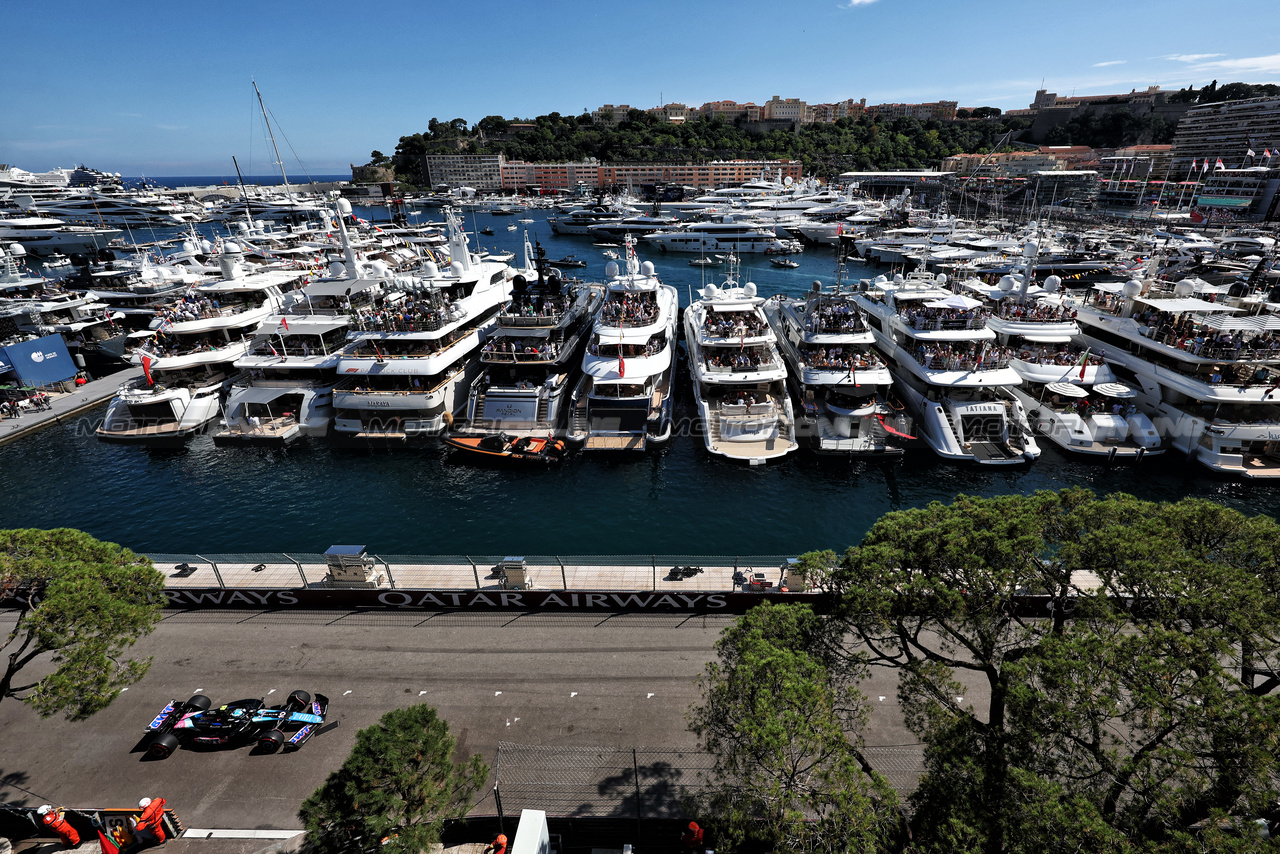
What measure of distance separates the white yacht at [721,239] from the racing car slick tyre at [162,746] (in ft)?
311

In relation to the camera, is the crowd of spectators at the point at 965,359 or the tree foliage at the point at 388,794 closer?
the tree foliage at the point at 388,794

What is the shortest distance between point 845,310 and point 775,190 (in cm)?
11890

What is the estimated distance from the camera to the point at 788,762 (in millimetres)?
9750

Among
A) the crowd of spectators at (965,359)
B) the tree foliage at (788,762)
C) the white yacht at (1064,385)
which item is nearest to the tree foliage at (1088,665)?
the tree foliage at (788,762)

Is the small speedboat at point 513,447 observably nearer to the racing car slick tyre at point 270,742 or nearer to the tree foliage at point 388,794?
the racing car slick tyre at point 270,742

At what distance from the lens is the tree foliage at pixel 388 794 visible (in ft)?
30.5

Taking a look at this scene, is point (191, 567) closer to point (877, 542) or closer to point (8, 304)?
point (877, 542)

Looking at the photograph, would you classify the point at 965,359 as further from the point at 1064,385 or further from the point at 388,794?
the point at 388,794

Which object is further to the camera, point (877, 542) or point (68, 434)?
point (68, 434)

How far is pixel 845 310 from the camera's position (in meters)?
36.1

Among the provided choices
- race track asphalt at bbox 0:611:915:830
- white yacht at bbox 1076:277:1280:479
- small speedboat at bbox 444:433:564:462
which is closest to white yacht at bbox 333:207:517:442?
small speedboat at bbox 444:433:564:462

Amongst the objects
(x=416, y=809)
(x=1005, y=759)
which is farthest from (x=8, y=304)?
(x=1005, y=759)

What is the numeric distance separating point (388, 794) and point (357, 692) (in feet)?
25.8

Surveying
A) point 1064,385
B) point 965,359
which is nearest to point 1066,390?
point 1064,385
